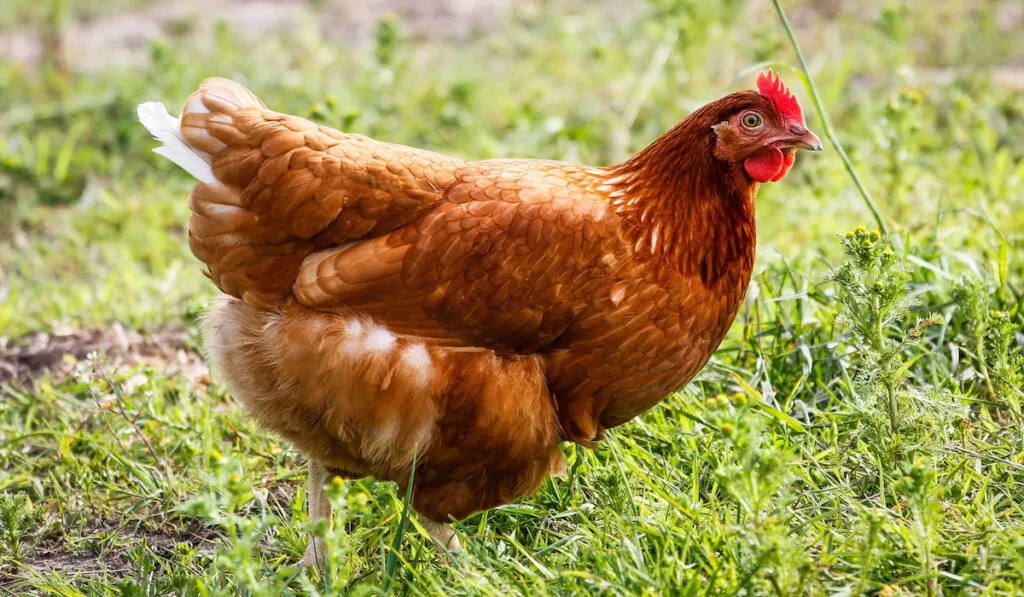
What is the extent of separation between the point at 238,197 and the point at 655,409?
1.52 meters

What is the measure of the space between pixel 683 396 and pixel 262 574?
1470 millimetres

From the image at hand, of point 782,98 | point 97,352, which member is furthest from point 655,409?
point 97,352

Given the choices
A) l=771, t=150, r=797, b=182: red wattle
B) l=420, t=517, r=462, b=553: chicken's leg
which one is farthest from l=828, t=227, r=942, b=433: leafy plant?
l=420, t=517, r=462, b=553: chicken's leg

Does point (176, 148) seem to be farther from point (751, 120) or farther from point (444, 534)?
point (751, 120)

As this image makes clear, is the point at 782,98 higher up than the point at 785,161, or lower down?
higher up

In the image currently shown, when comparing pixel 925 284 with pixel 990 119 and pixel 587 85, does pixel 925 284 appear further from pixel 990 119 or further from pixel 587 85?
pixel 587 85

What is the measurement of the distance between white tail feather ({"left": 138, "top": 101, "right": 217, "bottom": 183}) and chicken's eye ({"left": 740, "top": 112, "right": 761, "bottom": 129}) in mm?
1446

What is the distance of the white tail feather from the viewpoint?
285 cm

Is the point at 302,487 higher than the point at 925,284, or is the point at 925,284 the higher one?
the point at 925,284

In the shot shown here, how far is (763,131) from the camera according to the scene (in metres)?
2.80

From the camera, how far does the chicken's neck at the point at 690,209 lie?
9.19ft

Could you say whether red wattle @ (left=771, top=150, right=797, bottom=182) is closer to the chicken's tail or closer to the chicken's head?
the chicken's head

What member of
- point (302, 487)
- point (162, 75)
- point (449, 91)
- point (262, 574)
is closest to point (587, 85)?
point (449, 91)

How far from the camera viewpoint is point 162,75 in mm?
5945
